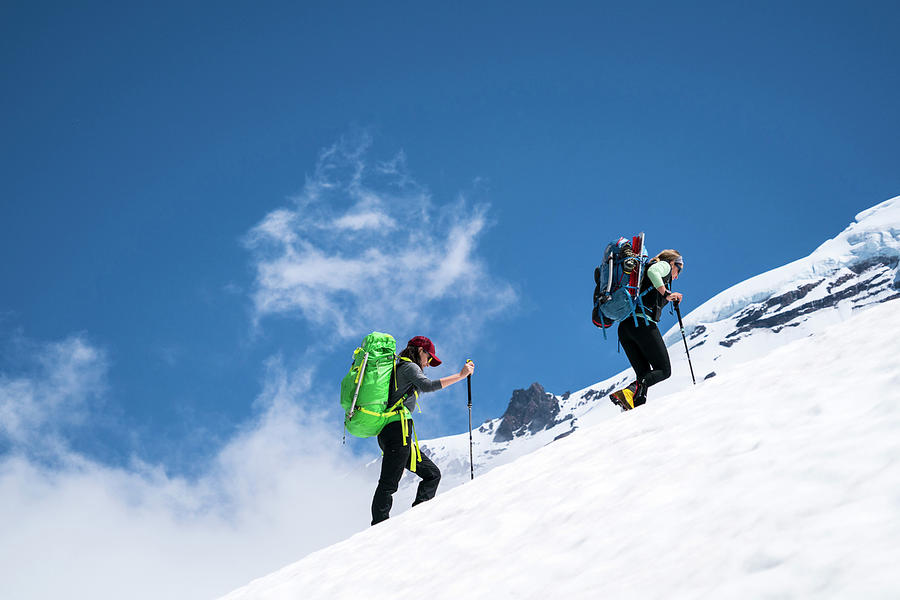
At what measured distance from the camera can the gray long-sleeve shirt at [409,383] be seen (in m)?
6.82

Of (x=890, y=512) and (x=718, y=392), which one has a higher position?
(x=718, y=392)

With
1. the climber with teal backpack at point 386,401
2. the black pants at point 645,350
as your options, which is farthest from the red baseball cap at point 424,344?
the black pants at point 645,350

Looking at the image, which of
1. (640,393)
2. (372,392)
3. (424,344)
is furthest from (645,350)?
(372,392)

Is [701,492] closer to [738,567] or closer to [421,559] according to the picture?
[738,567]

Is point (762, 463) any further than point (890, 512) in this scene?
Yes

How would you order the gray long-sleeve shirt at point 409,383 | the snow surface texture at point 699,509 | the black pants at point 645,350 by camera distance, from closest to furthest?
the snow surface texture at point 699,509, the gray long-sleeve shirt at point 409,383, the black pants at point 645,350

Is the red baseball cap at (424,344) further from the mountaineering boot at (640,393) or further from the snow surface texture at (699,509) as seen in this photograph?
the mountaineering boot at (640,393)

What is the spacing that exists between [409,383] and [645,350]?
9.88ft

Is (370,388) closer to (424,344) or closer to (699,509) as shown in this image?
(424,344)

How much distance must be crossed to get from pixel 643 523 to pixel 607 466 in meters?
1.52

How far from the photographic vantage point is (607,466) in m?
4.84

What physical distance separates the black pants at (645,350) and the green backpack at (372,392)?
116 inches

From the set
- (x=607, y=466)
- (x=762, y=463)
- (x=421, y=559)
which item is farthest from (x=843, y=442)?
(x=421, y=559)

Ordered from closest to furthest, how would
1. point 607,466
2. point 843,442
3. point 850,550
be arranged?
point 850,550 < point 843,442 < point 607,466
